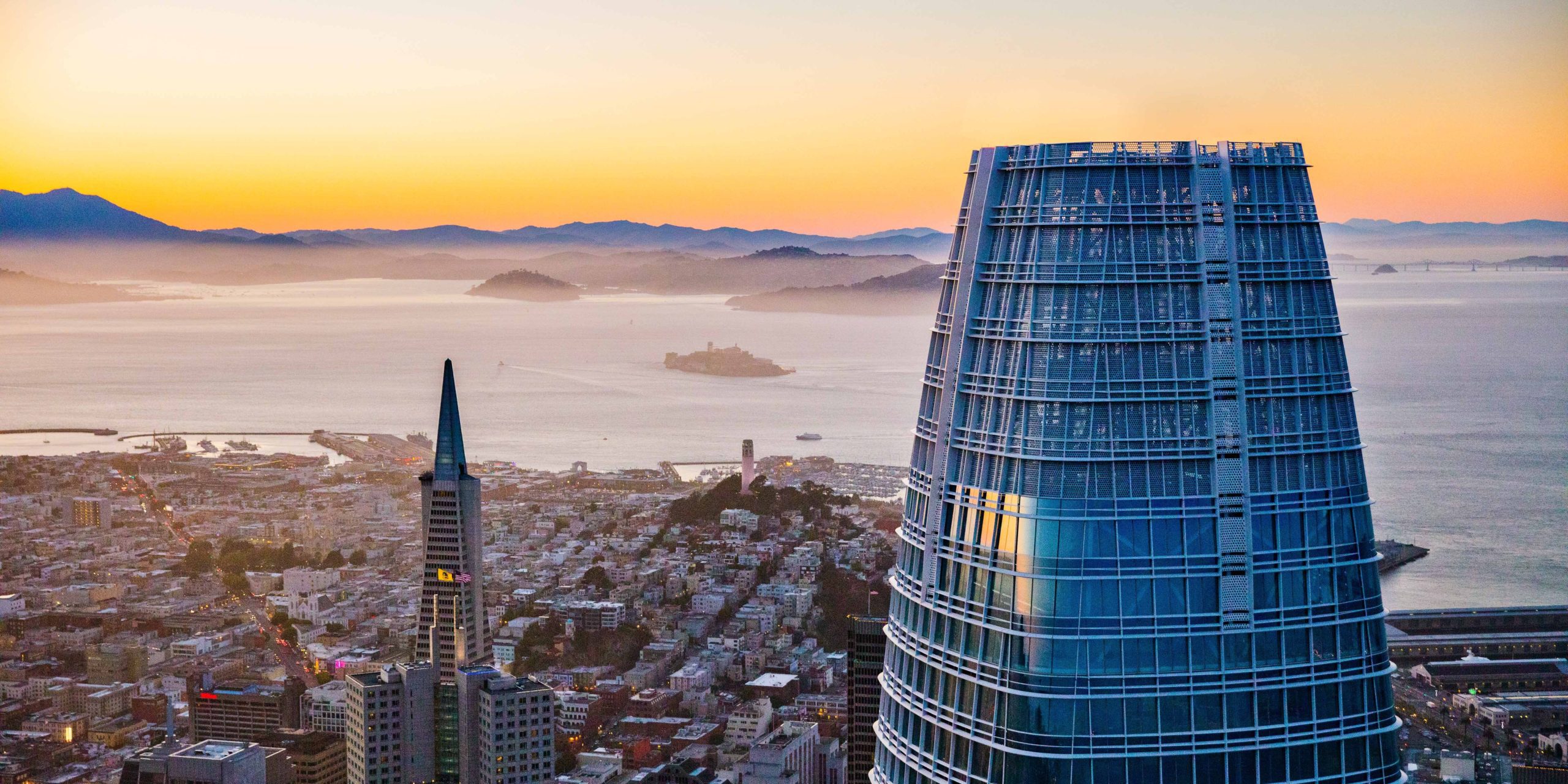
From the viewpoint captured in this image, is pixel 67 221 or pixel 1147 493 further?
pixel 67 221

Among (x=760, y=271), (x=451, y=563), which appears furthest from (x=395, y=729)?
(x=760, y=271)

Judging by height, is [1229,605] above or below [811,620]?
above

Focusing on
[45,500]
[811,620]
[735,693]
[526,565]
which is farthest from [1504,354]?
[45,500]

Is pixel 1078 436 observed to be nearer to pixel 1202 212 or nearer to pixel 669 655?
pixel 1202 212

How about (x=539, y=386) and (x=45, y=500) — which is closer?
(x=45, y=500)

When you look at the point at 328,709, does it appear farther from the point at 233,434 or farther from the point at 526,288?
the point at 526,288

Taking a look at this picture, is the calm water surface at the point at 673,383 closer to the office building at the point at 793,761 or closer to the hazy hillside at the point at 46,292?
the hazy hillside at the point at 46,292

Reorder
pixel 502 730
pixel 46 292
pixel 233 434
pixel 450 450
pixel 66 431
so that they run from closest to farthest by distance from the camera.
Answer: pixel 502 730, pixel 450 450, pixel 66 431, pixel 46 292, pixel 233 434
